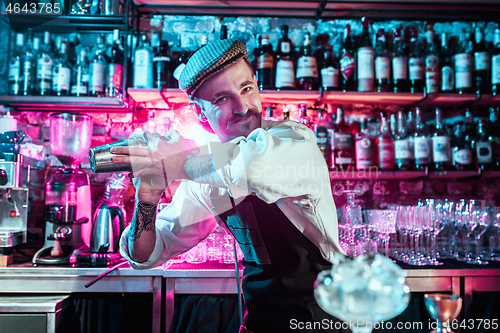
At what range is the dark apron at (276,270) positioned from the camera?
0.95m

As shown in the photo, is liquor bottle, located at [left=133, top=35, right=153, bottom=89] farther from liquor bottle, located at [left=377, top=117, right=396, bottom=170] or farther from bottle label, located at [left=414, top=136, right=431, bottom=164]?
bottle label, located at [left=414, top=136, right=431, bottom=164]

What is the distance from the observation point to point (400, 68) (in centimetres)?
206

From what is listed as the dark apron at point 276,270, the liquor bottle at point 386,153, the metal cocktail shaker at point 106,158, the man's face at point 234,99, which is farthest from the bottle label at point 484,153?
the metal cocktail shaker at point 106,158

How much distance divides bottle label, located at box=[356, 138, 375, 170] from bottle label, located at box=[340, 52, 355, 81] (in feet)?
1.38

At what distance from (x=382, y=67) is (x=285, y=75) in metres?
0.59

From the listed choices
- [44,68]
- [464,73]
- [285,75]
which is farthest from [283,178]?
[44,68]

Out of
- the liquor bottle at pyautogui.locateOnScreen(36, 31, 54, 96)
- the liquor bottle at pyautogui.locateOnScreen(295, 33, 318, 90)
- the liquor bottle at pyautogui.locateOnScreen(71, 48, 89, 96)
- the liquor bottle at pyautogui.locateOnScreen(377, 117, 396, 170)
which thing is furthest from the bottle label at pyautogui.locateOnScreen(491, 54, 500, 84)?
the liquor bottle at pyautogui.locateOnScreen(36, 31, 54, 96)

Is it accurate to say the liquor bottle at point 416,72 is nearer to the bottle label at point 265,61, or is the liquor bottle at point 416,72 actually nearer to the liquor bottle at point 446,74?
the liquor bottle at point 446,74

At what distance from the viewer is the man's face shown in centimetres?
95

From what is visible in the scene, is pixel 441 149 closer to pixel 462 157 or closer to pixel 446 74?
pixel 462 157

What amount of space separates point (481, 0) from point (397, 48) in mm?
590

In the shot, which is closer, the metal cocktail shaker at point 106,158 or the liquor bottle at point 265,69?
the metal cocktail shaker at point 106,158

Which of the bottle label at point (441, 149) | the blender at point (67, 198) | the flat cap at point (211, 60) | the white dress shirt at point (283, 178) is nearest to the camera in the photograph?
the white dress shirt at point (283, 178)

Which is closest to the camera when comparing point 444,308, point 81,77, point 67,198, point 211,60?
point 444,308
